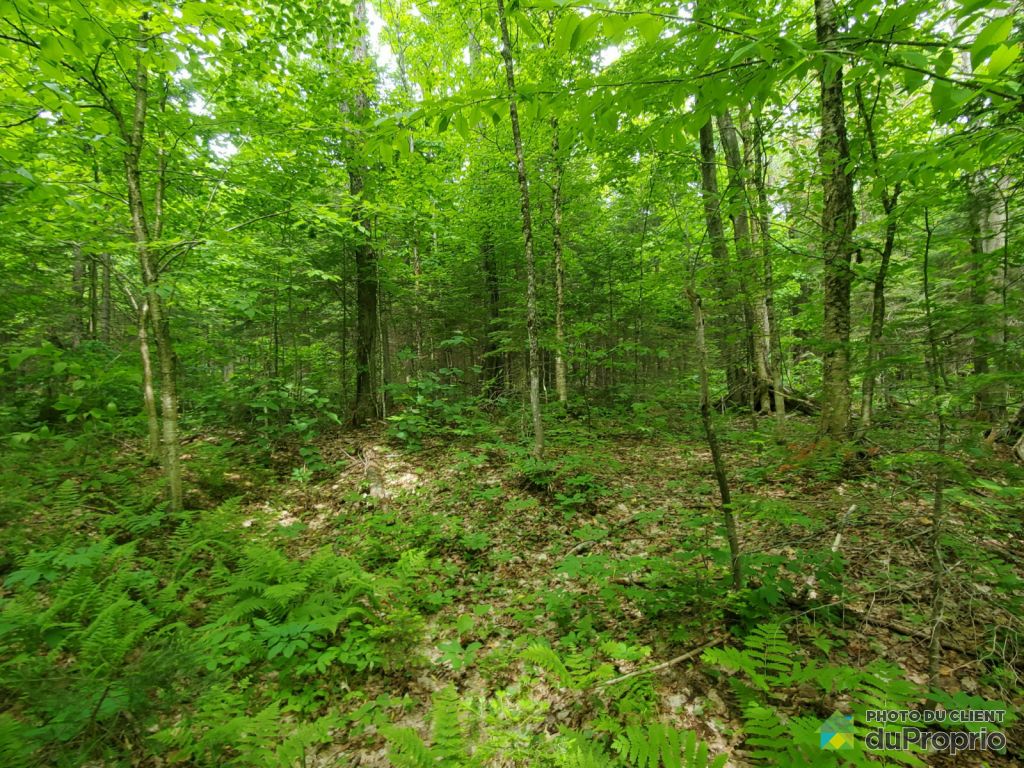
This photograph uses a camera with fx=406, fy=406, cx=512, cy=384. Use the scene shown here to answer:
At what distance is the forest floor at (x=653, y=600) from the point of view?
8.14ft

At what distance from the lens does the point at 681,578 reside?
3.73 metres

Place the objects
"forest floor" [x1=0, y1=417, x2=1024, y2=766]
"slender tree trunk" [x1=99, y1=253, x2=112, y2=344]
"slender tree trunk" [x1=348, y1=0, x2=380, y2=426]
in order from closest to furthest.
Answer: "forest floor" [x1=0, y1=417, x2=1024, y2=766], "slender tree trunk" [x1=348, y1=0, x2=380, y2=426], "slender tree trunk" [x1=99, y1=253, x2=112, y2=344]

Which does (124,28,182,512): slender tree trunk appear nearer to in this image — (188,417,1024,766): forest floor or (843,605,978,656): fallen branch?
(188,417,1024,766): forest floor

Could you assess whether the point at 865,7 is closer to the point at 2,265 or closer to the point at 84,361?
the point at 84,361

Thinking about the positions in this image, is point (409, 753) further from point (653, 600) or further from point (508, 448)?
point (508, 448)

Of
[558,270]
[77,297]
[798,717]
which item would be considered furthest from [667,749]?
[77,297]

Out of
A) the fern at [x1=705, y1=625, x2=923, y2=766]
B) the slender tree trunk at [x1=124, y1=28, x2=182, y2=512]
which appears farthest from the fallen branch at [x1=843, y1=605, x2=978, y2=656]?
the slender tree trunk at [x1=124, y1=28, x2=182, y2=512]

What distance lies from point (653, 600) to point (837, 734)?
1811 mm

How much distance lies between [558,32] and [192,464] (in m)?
8.31

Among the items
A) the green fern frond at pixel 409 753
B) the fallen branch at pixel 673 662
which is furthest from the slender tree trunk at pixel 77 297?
the fallen branch at pixel 673 662

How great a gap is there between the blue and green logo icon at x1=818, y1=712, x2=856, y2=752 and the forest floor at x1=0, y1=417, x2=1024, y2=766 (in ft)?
0.21

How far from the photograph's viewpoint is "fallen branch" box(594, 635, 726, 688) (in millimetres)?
2873

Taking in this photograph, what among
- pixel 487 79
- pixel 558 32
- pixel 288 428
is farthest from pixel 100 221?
pixel 487 79

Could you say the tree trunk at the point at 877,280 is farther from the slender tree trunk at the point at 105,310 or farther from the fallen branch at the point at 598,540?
the slender tree trunk at the point at 105,310
